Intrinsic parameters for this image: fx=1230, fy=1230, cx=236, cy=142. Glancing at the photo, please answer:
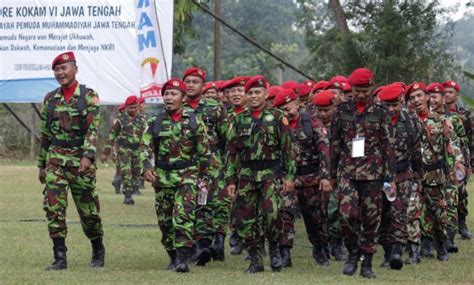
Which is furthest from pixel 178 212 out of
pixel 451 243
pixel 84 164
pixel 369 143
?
pixel 451 243

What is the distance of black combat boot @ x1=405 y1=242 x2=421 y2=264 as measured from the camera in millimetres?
14266

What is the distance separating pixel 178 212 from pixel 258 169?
3.09 feet

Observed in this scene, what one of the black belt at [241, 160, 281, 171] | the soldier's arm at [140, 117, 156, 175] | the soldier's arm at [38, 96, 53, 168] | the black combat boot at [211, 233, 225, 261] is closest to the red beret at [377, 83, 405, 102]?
the black belt at [241, 160, 281, 171]

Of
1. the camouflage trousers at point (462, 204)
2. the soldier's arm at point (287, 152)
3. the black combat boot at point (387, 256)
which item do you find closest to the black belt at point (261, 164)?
the soldier's arm at point (287, 152)

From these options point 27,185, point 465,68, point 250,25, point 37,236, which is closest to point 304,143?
point 37,236

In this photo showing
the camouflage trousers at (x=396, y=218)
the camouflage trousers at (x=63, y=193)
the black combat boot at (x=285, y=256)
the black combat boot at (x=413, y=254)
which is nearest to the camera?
the camouflage trousers at (x=63, y=193)

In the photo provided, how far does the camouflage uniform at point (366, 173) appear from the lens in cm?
1244

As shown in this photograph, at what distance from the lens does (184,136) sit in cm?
1291

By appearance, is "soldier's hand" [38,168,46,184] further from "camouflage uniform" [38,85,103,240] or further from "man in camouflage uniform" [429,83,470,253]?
"man in camouflage uniform" [429,83,470,253]

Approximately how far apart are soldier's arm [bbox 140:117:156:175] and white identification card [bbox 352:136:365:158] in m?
2.10

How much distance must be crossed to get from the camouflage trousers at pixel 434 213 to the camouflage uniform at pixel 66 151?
4310 millimetres

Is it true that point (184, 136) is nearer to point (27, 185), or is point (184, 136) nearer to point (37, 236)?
point (37, 236)

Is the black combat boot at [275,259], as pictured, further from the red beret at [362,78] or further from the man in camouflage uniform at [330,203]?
the red beret at [362,78]

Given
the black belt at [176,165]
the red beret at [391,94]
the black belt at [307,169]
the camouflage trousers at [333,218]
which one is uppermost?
the red beret at [391,94]
